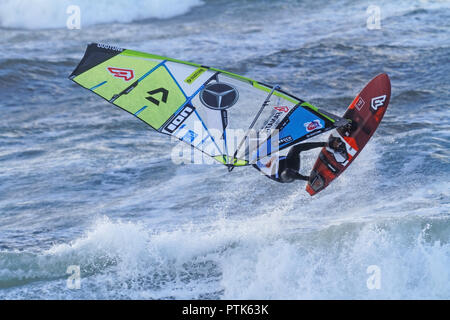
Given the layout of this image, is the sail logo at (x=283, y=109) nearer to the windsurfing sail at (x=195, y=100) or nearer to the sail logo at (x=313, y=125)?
the windsurfing sail at (x=195, y=100)

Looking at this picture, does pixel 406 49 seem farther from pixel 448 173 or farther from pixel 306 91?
pixel 448 173

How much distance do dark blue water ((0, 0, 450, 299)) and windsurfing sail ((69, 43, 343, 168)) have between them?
4.66ft

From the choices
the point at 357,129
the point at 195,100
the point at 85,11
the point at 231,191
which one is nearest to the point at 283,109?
the point at 357,129

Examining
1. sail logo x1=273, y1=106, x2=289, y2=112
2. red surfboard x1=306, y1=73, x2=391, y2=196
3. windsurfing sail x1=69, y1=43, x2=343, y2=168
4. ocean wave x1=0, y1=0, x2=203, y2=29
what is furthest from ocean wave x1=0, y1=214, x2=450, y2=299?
ocean wave x1=0, y1=0, x2=203, y2=29

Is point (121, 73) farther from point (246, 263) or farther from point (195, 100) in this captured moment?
point (246, 263)

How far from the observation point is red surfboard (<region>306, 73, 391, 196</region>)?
28.2 feet

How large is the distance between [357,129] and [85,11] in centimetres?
1485

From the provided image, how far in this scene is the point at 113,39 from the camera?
19562 millimetres

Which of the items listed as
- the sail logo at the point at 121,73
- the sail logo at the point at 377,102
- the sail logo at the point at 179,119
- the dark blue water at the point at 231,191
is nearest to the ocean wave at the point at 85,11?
the dark blue water at the point at 231,191

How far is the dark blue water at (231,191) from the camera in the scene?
27.0ft

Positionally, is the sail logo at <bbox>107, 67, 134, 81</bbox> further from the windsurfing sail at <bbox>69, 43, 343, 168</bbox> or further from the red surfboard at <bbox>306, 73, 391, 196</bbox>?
the red surfboard at <bbox>306, 73, 391, 196</bbox>
